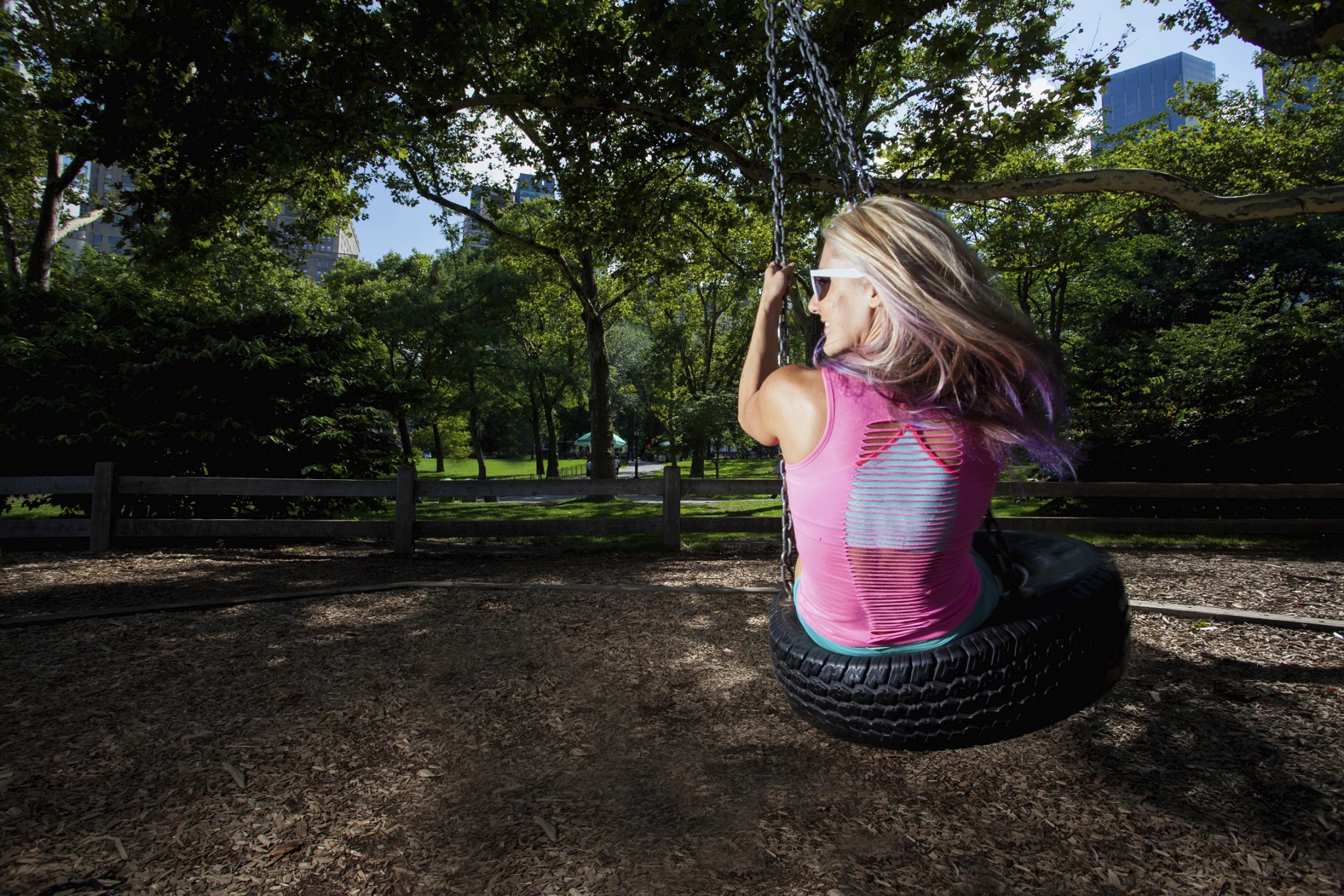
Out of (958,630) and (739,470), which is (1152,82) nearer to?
(739,470)

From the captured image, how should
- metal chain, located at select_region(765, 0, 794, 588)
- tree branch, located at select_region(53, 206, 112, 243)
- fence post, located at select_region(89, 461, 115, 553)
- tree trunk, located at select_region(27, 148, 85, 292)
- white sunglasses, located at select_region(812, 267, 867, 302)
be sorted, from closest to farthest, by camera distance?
white sunglasses, located at select_region(812, 267, 867, 302) → metal chain, located at select_region(765, 0, 794, 588) → fence post, located at select_region(89, 461, 115, 553) → tree trunk, located at select_region(27, 148, 85, 292) → tree branch, located at select_region(53, 206, 112, 243)

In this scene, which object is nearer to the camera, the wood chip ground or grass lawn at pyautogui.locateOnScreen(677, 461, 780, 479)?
the wood chip ground

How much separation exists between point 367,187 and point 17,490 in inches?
276

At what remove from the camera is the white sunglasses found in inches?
63.6

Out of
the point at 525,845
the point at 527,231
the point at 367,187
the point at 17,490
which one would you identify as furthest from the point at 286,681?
the point at 527,231

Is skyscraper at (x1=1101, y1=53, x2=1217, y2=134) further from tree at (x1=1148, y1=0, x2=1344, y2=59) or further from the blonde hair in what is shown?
the blonde hair

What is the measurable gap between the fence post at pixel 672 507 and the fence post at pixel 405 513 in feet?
8.85

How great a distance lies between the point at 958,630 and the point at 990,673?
0.38ft

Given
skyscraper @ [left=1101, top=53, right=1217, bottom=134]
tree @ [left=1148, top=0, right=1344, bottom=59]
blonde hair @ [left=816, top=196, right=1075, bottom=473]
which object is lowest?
blonde hair @ [left=816, top=196, right=1075, bottom=473]

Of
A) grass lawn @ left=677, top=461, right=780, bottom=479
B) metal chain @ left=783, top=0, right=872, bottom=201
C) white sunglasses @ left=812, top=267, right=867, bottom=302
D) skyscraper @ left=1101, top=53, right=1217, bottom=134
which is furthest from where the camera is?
skyscraper @ left=1101, top=53, right=1217, bottom=134

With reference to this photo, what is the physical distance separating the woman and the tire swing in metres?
0.08

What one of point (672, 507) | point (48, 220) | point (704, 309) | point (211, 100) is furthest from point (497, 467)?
point (672, 507)

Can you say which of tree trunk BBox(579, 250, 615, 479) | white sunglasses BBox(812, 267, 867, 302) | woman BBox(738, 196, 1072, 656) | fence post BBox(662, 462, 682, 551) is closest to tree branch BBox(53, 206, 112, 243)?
tree trunk BBox(579, 250, 615, 479)

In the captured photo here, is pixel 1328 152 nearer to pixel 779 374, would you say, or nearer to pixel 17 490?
pixel 779 374
